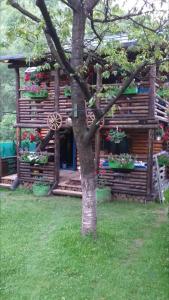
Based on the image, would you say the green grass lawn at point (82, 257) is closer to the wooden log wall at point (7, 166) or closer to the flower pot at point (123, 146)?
the flower pot at point (123, 146)

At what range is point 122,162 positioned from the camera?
9.90 m

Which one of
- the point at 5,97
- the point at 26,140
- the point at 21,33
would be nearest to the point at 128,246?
the point at 21,33

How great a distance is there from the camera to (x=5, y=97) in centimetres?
2453

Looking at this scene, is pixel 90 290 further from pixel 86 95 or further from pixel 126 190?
pixel 126 190

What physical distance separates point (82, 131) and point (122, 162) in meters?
4.06

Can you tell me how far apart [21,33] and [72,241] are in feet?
11.8

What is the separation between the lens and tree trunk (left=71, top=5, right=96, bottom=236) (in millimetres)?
5895

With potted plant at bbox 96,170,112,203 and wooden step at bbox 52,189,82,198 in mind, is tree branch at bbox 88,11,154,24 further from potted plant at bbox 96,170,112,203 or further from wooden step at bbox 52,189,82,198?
wooden step at bbox 52,189,82,198

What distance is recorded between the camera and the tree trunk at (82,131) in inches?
232

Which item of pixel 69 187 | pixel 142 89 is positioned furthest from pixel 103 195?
pixel 142 89

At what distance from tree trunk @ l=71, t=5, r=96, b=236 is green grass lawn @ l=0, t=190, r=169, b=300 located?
1.43ft

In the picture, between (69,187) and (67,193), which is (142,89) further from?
(67,193)

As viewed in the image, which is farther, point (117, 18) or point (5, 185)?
point (5, 185)

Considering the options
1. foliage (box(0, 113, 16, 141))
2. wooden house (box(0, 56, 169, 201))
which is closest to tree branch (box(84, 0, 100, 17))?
wooden house (box(0, 56, 169, 201))
